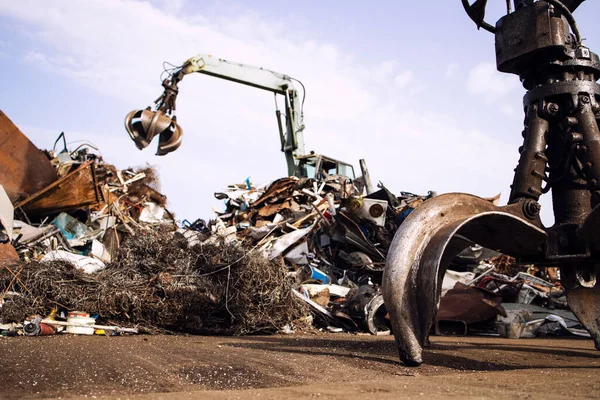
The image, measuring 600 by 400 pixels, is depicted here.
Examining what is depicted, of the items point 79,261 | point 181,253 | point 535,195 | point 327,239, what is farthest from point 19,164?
point 535,195

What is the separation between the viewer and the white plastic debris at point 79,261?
839cm

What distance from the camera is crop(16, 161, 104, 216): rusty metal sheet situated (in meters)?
12.0

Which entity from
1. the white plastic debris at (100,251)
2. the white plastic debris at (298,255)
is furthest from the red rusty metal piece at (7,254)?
the white plastic debris at (298,255)

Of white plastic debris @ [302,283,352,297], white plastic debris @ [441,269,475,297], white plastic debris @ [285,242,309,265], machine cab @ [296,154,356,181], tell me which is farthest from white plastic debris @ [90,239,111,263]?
machine cab @ [296,154,356,181]

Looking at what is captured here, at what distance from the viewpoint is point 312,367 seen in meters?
4.26

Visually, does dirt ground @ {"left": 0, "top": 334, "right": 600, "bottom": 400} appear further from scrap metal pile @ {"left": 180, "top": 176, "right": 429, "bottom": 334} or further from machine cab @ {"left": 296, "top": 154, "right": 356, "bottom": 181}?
machine cab @ {"left": 296, "top": 154, "right": 356, "bottom": 181}

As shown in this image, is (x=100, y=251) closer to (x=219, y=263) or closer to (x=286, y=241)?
(x=286, y=241)

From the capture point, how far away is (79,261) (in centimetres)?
896

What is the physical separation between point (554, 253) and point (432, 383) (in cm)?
209

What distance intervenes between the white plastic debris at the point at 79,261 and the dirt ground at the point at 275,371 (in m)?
2.06

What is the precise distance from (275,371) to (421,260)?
1.26 m

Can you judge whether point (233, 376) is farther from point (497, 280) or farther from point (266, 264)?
point (497, 280)

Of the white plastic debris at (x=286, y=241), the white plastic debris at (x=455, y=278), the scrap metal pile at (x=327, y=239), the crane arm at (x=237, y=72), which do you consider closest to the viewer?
the scrap metal pile at (x=327, y=239)

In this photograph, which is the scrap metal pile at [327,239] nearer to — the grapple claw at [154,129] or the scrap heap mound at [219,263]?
the scrap heap mound at [219,263]
